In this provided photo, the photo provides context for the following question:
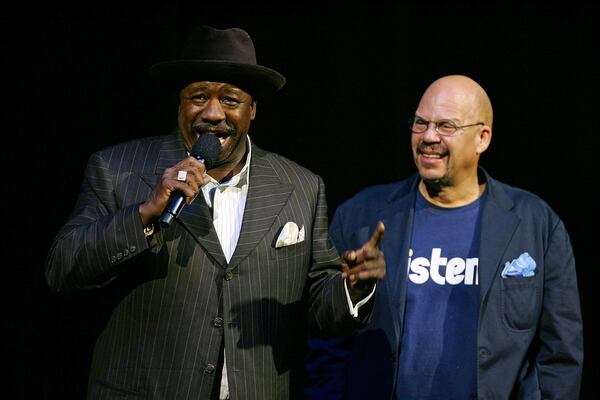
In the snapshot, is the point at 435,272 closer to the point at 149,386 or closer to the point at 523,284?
the point at 523,284

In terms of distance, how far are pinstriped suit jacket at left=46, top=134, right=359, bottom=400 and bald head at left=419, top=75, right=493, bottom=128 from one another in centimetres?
91

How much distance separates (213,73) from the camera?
270 cm

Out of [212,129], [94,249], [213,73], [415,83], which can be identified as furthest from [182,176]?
[415,83]

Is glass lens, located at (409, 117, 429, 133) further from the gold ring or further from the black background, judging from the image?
the gold ring

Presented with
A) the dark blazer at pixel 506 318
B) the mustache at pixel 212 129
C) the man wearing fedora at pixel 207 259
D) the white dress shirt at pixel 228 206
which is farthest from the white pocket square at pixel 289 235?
the dark blazer at pixel 506 318

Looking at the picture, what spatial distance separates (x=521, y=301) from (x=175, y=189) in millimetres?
1383

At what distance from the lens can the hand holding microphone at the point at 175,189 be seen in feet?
7.35

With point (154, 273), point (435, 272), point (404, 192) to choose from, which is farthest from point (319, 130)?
point (154, 273)

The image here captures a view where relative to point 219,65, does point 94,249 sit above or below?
below

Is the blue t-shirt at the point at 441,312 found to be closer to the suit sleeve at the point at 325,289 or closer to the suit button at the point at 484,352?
the suit button at the point at 484,352

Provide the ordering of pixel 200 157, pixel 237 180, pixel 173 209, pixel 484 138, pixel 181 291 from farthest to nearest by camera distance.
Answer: pixel 484 138
pixel 237 180
pixel 181 291
pixel 200 157
pixel 173 209

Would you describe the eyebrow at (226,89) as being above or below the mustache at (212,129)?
above

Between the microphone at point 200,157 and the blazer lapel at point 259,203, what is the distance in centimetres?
26

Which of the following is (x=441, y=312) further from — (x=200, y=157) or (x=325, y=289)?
(x=200, y=157)
